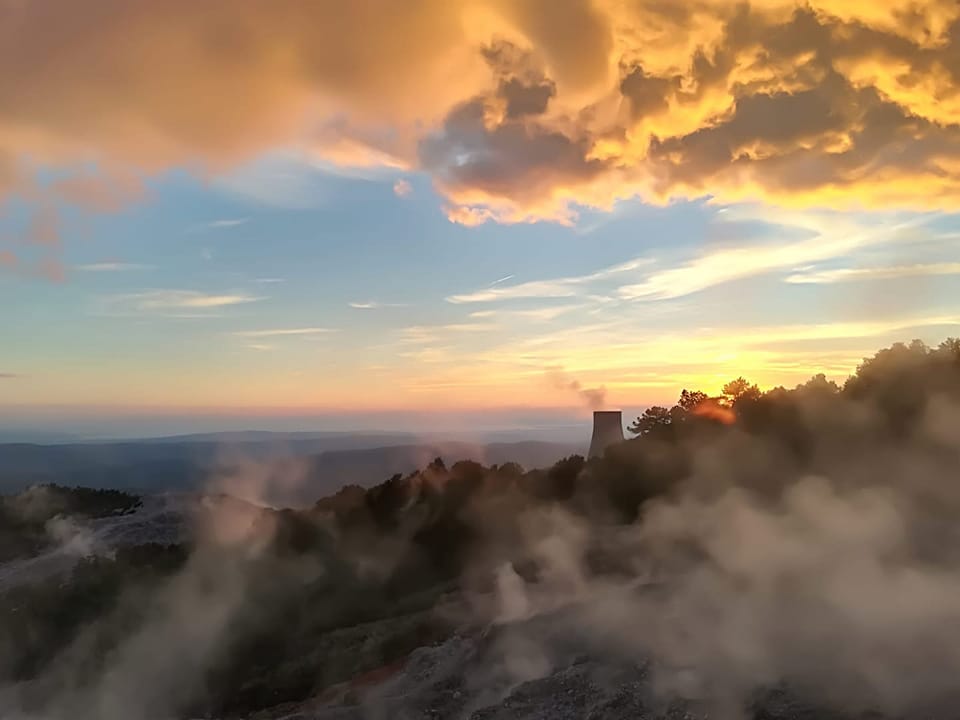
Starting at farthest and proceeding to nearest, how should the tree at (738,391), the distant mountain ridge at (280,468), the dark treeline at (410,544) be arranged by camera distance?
the distant mountain ridge at (280,468), the tree at (738,391), the dark treeline at (410,544)

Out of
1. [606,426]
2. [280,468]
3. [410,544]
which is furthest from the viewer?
[280,468]

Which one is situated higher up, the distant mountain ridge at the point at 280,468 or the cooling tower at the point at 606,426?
the cooling tower at the point at 606,426

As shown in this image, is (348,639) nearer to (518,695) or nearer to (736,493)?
(518,695)

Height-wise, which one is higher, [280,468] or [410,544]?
[410,544]

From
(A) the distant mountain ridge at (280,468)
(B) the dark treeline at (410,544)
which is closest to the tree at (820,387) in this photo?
(B) the dark treeline at (410,544)

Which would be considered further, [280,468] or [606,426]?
[280,468]

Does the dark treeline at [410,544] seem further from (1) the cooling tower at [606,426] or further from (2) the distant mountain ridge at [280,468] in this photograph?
(2) the distant mountain ridge at [280,468]

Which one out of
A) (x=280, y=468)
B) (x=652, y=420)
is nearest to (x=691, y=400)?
(x=652, y=420)

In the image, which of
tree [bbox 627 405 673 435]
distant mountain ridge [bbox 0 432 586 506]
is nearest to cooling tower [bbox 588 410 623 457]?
tree [bbox 627 405 673 435]

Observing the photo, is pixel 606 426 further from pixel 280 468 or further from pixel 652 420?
pixel 280 468

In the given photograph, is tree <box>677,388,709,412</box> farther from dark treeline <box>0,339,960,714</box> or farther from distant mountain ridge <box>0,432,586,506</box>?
distant mountain ridge <box>0,432,586,506</box>
